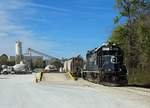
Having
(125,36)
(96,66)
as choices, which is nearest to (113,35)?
(125,36)

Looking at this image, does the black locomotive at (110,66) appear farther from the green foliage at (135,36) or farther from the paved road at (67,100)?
the paved road at (67,100)

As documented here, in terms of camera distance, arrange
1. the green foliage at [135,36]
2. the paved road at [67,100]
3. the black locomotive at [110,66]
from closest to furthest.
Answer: the paved road at [67,100]
the black locomotive at [110,66]
the green foliage at [135,36]

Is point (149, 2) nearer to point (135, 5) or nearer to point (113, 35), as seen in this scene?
point (135, 5)

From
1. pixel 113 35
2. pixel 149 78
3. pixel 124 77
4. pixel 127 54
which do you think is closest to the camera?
pixel 124 77

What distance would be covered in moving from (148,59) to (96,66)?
1011cm

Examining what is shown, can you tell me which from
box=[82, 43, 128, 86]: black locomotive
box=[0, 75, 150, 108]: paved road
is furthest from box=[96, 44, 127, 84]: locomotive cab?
box=[0, 75, 150, 108]: paved road

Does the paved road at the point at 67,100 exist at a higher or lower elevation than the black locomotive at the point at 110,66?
lower

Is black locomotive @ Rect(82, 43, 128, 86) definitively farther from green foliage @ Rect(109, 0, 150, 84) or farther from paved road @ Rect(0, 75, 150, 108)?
paved road @ Rect(0, 75, 150, 108)

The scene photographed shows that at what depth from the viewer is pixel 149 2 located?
5041 centimetres

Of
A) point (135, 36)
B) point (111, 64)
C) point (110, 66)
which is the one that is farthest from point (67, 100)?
point (135, 36)

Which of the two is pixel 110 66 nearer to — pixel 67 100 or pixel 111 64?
pixel 111 64

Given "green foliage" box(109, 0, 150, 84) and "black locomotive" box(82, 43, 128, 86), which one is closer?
"black locomotive" box(82, 43, 128, 86)

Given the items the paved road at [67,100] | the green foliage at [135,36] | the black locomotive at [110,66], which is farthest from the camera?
the green foliage at [135,36]

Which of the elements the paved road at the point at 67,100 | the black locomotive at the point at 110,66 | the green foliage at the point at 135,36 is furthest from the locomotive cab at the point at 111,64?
the paved road at the point at 67,100
